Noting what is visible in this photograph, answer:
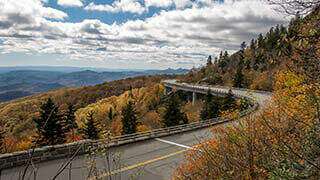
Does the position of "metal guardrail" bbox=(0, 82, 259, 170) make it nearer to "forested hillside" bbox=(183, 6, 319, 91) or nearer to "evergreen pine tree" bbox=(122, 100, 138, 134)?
"forested hillside" bbox=(183, 6, 319, 91)

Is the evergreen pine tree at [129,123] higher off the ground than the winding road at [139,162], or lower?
lower

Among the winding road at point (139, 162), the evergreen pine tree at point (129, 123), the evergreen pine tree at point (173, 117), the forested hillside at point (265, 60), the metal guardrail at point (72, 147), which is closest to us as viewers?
the forested hillside at point (265, 60)

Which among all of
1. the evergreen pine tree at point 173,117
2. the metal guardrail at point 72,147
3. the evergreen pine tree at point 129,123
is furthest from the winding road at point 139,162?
the evergreen pine tree at point 129,123

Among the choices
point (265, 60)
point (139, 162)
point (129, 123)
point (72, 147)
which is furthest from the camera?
point (265, 60)

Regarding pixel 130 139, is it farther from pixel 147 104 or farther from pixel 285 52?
pixel 147 104

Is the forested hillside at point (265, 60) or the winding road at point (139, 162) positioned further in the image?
the winding road at point (139, 162)

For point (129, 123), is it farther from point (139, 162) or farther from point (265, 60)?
point (265, 60)

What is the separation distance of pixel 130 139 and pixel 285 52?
2144cm

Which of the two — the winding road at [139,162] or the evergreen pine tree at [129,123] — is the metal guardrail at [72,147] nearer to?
the winding road at [139,162]

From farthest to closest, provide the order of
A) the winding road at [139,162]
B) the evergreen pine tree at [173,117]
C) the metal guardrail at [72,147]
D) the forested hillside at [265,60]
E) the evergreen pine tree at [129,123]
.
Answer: the evergreen pine tree at [129,123], the evergreen pine tree at [173,117], the metal guardrail at [72,147], the winding road at [139,162], the forested hillside at [265,60]

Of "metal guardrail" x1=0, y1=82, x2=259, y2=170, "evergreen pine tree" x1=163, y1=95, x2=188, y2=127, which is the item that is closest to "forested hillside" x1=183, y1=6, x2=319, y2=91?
"metal guardrail" x1=0, y1=82, x2=259, y2=170

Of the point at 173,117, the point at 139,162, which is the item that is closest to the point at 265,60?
the point at 173,117

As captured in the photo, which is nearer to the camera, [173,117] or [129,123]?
[173,117]

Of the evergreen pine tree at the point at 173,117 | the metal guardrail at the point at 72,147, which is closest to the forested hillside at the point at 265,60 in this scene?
the metal guardrail at the point at 72,147
